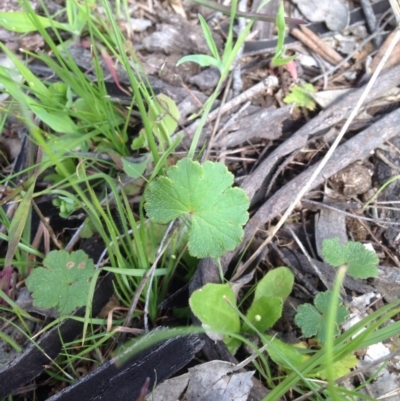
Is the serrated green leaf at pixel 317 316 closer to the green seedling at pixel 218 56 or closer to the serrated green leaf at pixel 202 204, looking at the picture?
the serrated green leaf at pixel 202 204

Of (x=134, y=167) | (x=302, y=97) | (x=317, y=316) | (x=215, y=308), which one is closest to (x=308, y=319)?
(x=317, y=316)

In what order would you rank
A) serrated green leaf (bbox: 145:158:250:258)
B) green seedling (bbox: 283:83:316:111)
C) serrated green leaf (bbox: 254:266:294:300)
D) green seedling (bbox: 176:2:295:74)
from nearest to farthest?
serrated green leaf (bbox: 145:158:250:258), serrated green leaf (bbox: 254:266:294:300), green seedling (bbox: 176:2:295:74), green seedling (bbox: 283:83:316:111)

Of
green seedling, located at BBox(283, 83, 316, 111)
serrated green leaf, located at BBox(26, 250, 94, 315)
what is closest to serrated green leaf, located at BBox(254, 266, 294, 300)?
serrated green leaf, located at BBox(26, 250, 94, 315)

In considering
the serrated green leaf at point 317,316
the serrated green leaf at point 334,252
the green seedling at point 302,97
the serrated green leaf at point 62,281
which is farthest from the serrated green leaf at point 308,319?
the green seedling at point 302,97

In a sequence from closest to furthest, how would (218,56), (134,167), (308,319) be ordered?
(308,319), (134,167), (218,56)

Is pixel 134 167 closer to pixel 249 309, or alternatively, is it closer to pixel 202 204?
pixel 202 204

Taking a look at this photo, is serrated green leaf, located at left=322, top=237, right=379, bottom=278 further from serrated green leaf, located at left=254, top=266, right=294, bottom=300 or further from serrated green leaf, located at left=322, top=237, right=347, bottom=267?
serrated green leaf, located at left=254, top=266, right=294, bottom=300
